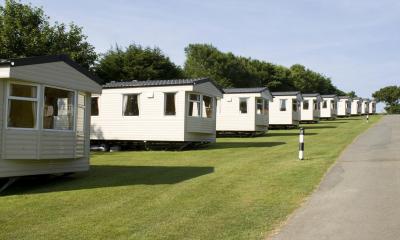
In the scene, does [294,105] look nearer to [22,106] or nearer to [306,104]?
[306,104]

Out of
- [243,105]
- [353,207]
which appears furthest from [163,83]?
[353,207]

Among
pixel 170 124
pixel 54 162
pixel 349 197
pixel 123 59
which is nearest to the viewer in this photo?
pixel 349 197

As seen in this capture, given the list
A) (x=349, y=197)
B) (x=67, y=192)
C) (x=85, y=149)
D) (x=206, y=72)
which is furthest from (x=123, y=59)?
(x=349, y=197)

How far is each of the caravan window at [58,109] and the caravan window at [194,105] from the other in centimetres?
903

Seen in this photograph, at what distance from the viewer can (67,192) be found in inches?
434

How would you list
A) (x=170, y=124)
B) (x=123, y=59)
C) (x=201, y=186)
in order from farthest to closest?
(x=123, y=59) < (x=170, y=124) < (x=201, y=186)

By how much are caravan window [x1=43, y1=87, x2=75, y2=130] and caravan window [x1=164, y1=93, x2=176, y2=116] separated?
8.55m

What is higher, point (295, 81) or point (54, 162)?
point (295, 81)

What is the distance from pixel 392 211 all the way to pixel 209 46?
2476 inches

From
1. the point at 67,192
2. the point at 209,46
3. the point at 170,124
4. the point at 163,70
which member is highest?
the point at 209,46

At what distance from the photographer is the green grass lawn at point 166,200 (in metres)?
7.12

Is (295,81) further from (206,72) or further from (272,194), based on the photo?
(272,194)

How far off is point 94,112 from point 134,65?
24491 mm

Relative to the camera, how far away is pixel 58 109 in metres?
13.1
